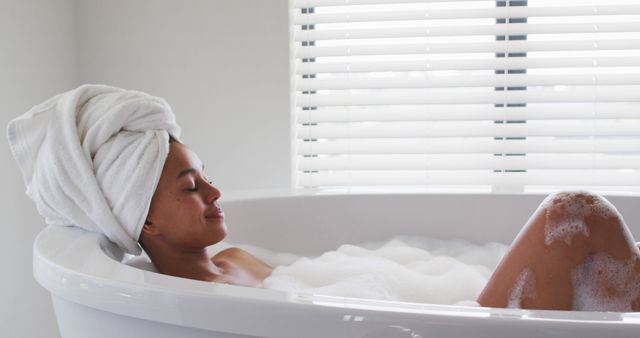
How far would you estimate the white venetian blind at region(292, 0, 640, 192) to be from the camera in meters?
2.33

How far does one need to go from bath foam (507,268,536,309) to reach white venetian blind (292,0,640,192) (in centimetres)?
120

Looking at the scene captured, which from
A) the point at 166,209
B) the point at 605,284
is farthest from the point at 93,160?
the point at 605,284

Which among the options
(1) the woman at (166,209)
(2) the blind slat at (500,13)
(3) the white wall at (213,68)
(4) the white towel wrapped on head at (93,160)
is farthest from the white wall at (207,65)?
(4) the white towel wrapped on head at (93,160)

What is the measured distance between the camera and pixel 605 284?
1.05 m

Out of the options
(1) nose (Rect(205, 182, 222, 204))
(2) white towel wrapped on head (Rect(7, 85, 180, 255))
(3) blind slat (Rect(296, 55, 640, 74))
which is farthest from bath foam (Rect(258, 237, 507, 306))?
(3) blind slat (Rect(296, 55, 640, 74))

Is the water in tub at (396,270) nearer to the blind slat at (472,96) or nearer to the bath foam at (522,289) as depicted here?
the bath foam at (522,289)

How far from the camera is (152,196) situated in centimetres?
133

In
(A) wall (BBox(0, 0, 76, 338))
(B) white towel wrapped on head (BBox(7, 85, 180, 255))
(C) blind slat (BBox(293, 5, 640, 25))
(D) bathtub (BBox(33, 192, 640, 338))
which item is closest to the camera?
(D) bathtub (BBox(33, 192, 640, 338))

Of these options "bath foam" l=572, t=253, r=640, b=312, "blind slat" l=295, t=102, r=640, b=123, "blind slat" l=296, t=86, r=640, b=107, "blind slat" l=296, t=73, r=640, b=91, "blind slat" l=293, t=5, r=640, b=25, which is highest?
"blind slat" l=293, t=5, r=640, b=25

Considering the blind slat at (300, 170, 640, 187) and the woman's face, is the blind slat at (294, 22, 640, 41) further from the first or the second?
the woman's face

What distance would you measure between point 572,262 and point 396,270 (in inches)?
16.6

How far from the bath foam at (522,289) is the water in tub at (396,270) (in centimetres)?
9

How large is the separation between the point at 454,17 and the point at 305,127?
63cm

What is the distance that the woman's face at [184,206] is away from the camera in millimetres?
1343
